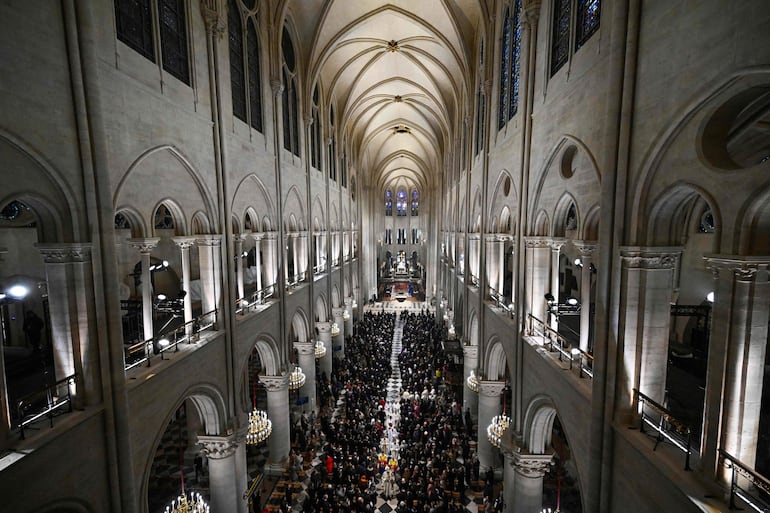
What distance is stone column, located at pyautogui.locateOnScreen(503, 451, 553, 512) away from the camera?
31.4ft

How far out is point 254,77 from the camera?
43.4ft

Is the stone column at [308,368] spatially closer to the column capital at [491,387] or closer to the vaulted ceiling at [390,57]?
the column capital at [491,387]

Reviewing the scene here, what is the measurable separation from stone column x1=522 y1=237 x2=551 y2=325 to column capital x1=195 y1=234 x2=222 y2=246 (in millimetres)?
8199

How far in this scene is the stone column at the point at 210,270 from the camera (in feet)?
32.6

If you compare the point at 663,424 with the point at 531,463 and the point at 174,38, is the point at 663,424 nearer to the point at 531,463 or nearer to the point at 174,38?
the point at 531,463

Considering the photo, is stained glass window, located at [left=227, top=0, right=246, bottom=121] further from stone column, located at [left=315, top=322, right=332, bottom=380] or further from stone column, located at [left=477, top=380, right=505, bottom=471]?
stone column, located at [left=315, top=322, right=332, bottom=380]

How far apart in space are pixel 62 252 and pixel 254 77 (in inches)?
382

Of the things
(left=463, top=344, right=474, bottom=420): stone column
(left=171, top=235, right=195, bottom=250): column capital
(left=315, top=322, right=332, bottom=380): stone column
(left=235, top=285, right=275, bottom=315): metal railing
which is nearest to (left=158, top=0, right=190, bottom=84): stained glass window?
(left=171, top=235, right=195, bottom=250): column capital

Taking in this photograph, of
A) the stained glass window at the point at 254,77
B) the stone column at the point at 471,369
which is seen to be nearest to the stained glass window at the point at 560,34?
the stained glass window at the point at 254,77

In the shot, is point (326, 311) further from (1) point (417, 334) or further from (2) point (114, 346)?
(2) point (114, 346)

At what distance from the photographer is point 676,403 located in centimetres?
788

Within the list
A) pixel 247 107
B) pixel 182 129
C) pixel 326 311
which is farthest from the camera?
pixel 326 311

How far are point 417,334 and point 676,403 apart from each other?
20960mm

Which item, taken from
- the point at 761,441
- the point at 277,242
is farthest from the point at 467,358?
the point at 761,441
